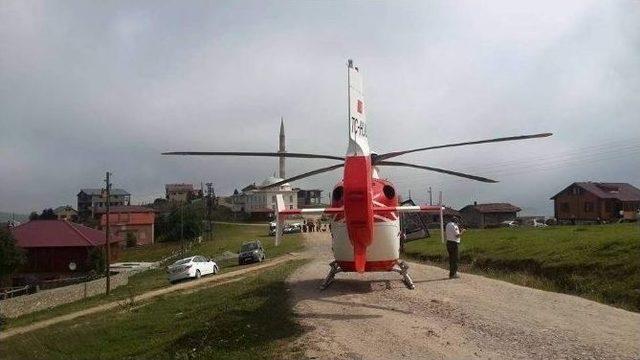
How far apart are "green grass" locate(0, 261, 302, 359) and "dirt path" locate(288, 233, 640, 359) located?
71 cm

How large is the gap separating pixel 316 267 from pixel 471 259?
741 centimetres

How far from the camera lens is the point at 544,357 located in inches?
355

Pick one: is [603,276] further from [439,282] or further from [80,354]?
[80,354]

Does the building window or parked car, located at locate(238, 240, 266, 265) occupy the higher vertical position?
the building window

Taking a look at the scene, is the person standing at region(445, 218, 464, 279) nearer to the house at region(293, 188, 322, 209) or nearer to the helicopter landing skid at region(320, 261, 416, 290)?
the helicopter landing skid at region(320, 261, 416, 290)

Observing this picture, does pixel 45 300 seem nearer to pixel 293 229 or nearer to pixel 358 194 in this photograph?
pixel 358 194

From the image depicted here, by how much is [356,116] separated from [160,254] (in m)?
75.7

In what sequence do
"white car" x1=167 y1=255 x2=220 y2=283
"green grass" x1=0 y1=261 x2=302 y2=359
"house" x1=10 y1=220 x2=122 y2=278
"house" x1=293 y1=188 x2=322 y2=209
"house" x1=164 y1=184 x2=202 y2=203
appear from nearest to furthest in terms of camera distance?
"green grass" x1=0 y1=261 x2=302 y2=359 < "white car" x1=167 y1=255 x2=220 y2=283 < "house" x1=10 y1=220 x2=122 y2=278 < "house" x1=293 y1=188 x2=322 y2=209 < "house" x1=164 y1=184 x2=202 y2=203

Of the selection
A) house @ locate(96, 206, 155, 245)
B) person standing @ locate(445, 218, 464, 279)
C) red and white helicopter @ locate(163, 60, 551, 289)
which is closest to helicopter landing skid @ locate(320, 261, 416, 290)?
red and white helicopter @ locate(163, 60, 551, 289)

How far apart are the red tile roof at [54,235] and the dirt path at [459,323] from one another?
53.9 meters

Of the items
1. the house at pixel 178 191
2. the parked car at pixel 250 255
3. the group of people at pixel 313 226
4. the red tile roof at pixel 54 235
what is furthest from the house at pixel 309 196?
the parked car at pixel 250 255

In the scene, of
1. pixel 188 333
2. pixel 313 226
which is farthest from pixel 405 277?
pixel 313 226

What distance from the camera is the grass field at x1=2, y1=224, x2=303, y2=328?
109 feet

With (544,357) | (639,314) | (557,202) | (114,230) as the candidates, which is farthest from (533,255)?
(114,230)
